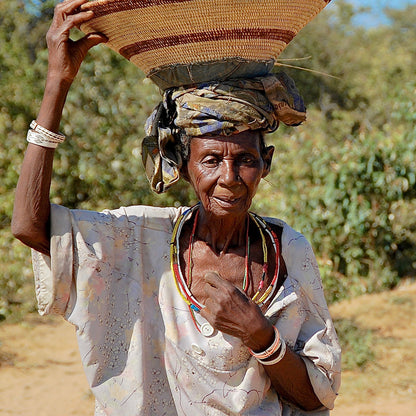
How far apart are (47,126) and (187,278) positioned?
2.18 ft

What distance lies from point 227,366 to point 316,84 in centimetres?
1569

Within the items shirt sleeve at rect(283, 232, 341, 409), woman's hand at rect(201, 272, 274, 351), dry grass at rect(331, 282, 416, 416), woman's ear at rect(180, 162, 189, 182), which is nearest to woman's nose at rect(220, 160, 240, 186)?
woman's ear at rect(180, 162, 189, 182)

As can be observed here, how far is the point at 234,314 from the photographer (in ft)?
6.49

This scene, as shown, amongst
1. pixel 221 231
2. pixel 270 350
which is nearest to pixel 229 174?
pixel 221 231

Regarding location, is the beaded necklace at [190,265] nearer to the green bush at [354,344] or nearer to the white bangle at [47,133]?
the white bangle at [47,133]

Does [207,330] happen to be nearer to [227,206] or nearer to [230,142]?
[227,206]

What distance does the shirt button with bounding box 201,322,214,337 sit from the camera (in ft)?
7.02

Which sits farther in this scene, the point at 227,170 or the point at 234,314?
the point at 227,170

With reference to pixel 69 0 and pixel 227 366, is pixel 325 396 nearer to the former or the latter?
pixel 227 366

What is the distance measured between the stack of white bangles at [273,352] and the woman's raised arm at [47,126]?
73cm

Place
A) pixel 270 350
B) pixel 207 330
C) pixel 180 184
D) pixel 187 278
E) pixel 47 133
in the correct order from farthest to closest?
1. pixel 180 184
2. pixel 187 278
3. pixel 207 330
4. pixel 270 350
5. pixel 47 133

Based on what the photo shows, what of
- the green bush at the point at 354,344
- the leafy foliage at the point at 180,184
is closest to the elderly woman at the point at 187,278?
the green bush at the point at 354,344

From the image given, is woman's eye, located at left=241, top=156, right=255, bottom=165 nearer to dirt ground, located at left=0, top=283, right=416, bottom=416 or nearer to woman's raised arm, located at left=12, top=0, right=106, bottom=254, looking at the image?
woman's raised arm, located at left=12, top=0, right=106, bottom=254

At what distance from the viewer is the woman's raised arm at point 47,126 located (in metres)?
1.94
